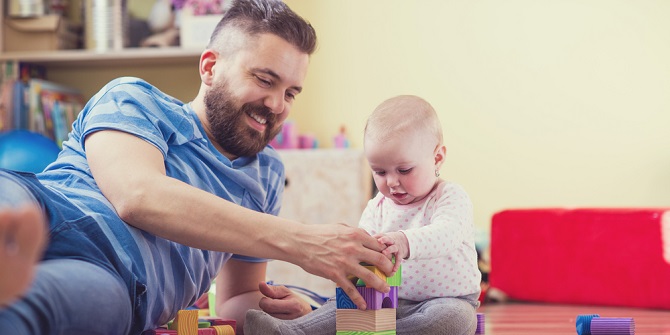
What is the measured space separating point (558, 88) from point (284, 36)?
7.36ft

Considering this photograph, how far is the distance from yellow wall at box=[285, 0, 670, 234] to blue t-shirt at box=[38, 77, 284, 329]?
6.78 ft

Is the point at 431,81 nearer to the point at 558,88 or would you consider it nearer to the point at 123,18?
the point at 558,88

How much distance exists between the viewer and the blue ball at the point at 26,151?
298 cm

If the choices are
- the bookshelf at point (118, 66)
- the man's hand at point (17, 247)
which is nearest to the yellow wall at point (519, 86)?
the bookshelf at point (118, 66)

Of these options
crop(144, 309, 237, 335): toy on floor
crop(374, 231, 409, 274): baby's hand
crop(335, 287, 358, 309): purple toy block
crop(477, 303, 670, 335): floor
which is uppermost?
crop(374, 231, 409, 274): baby's hand

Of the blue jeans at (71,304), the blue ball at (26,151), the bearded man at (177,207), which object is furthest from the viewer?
the blue ball at (26,151)

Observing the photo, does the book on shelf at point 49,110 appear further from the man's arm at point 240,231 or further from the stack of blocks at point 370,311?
the stack of blocks at point 370,311

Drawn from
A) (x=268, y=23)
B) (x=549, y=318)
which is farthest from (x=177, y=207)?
(x=549, y=318)

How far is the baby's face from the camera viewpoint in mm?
1488

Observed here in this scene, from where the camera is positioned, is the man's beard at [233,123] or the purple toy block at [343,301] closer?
the purple toy block at [343,301]

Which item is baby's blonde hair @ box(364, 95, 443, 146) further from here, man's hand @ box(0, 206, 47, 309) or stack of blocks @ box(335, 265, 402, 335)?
man's hand @ box(0, 206, 47, 309)

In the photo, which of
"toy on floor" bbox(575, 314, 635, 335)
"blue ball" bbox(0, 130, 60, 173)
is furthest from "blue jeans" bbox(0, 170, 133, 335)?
"blue ball" bbox(0, 130, 60, 173)

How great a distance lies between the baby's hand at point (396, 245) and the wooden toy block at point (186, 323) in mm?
347

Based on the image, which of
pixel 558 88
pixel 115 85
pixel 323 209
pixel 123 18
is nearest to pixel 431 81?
pixel 558 88
